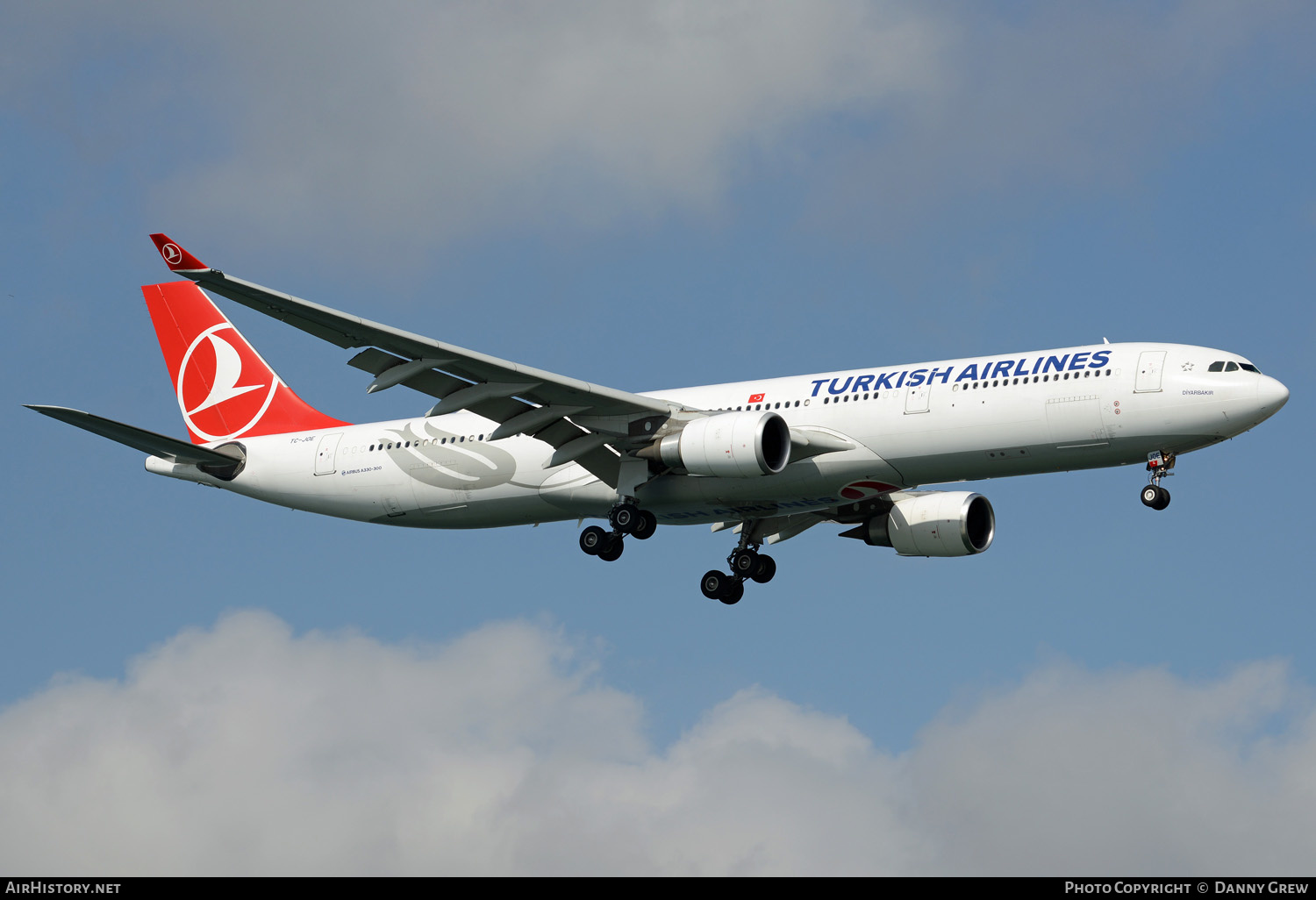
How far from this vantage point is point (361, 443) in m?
45.7

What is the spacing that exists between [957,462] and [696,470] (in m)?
6.10

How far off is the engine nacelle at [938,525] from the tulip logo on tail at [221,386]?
1864cm

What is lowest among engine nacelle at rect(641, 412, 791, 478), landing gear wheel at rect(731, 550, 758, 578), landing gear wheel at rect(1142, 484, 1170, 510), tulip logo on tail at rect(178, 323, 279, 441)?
landing gear wheel at rect(1142, 484, 1170, 510)

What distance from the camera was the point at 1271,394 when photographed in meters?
36.6

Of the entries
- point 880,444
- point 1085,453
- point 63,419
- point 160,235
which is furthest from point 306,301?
point 1085,453

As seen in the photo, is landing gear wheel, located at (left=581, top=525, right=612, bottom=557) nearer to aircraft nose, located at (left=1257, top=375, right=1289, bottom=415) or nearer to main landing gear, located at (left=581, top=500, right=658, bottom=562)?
main landing gear, located at (left=581, top=500, right=658, bottom=562)

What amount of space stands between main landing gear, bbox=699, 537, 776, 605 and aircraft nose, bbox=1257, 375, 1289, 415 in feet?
48.1

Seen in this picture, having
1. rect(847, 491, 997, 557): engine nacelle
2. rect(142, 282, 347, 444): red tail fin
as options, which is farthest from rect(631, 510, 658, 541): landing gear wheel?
rect(142, 282, 347, 444): red tail fin

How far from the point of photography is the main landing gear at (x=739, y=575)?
46000mm

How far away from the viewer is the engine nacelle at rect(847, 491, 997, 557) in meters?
44.8

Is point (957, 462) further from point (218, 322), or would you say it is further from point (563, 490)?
point (218, 322)

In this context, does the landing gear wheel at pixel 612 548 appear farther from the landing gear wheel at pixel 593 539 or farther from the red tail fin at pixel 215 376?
the red tail fin at pixel 215 376

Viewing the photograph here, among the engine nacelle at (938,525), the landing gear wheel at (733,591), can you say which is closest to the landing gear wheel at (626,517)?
the landing gear wheel at (733,591)

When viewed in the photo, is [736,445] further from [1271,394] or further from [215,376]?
[215,376]
